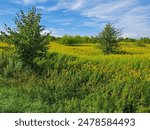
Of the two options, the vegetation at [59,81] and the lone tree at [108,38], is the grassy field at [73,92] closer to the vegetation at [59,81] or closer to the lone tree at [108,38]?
the vegetation at [59,81]

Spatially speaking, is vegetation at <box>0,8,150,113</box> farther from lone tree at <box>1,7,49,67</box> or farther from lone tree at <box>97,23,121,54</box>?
lone tree at <box>97,23,121,54</box>

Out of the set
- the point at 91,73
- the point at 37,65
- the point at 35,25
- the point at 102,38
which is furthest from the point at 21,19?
the point at 102,38

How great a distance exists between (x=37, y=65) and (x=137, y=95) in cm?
777

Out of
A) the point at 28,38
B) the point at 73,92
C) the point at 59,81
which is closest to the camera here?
the point at 73,92

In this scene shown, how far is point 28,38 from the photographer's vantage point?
19.4m

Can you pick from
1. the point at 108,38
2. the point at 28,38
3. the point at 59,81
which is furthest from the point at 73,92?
the point at 108,38

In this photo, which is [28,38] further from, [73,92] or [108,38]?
[108,38]

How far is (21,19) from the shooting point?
65.5ft

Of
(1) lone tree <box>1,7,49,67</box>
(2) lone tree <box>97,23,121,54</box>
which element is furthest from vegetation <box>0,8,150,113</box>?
(2) lone tree <box>97,23,121,54</box>

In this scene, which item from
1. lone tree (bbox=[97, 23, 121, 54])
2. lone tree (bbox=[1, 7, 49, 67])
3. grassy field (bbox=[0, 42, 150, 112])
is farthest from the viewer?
lone tree (bbox=[97, 23, 121, 54])

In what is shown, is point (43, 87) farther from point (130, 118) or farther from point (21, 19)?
point (21, 19)

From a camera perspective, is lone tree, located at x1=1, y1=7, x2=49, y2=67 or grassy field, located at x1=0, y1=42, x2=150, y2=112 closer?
grassy field, located at x1=0, y1=42, x2=150, y2=112

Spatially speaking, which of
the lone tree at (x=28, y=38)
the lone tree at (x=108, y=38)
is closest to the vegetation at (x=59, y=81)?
the lone tree at (x=28, y=38)

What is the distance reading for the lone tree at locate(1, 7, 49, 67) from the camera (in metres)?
19.4
